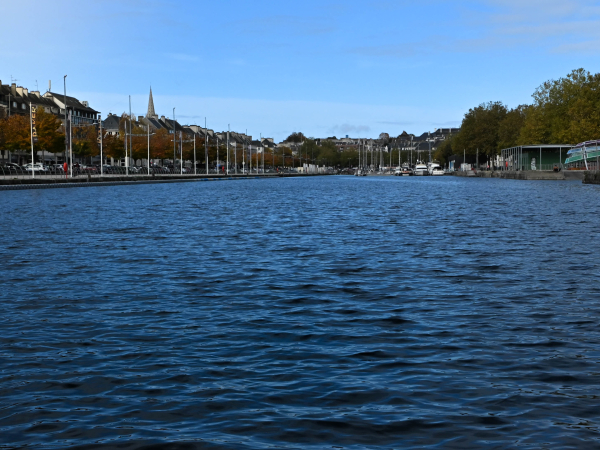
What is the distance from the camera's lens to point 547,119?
4646 inches

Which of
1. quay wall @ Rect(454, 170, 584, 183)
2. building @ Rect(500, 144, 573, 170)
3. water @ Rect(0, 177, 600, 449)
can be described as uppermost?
building @ Rect(500, 144, 573, 170)

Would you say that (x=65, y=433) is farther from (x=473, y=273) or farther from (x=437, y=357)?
(x=473, y=273)

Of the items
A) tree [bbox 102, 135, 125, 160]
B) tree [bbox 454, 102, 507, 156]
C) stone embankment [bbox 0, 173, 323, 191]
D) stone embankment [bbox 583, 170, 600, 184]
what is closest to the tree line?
tree [bbox 454, 102, 507, 156]

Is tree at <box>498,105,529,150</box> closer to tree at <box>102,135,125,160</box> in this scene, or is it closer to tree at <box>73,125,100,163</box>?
tree at <box>102,135,125,160</box>

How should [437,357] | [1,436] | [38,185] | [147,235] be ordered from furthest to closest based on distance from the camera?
[38,185] < [147,235] < [437,357] < [1,436]

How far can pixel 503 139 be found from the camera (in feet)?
480

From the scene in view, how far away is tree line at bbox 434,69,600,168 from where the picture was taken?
340ft

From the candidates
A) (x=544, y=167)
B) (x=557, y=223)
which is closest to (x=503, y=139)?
(x=544, y=167)

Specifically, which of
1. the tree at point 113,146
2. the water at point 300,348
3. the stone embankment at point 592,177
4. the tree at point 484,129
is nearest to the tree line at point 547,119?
the tree at point 484,129

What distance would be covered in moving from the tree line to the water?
89513mm

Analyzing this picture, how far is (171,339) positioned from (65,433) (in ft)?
11.7

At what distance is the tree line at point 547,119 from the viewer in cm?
10362

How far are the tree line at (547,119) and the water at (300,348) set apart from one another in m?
89.5

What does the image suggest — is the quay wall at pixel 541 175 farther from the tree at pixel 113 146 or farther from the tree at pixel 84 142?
the tree at pixel 84 142
